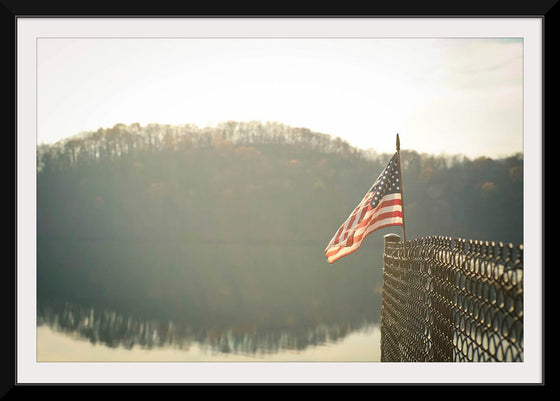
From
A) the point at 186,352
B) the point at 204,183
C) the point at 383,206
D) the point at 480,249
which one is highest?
the point at 204,183

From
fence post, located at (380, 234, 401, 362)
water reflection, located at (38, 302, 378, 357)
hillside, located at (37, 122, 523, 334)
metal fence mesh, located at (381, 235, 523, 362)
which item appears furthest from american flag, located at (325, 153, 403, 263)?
hillside, located at (37, 122, 523, 334)

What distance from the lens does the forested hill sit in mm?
28797

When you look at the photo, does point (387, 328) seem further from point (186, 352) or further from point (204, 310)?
point (204, 310)

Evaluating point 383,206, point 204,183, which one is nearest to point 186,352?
point 383,206

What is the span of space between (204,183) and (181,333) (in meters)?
23.2

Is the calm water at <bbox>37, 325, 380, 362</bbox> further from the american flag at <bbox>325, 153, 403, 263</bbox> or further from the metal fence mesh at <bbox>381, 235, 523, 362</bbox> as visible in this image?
the metal fence mesh at <bbox>381, 235, 523, 362</bbox>

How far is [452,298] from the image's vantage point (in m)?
2.91

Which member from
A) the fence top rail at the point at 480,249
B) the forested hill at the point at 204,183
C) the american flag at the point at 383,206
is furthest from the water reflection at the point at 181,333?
the forested hill at the point at 204,183

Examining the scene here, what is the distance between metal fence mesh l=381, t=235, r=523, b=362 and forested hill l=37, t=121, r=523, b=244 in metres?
19.3
